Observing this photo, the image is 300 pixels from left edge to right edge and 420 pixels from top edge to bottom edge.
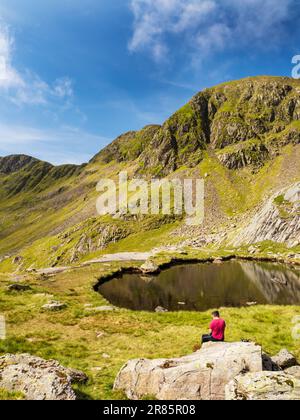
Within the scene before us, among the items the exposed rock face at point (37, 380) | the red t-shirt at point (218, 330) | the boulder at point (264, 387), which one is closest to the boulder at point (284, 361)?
the red t-shirt at point (218, 330)

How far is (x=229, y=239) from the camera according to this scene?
351 ft

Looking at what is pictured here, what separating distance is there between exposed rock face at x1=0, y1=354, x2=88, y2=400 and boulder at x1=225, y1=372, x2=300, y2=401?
6.80m

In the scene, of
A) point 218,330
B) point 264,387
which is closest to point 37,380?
point 264,387

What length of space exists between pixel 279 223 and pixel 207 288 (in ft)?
158

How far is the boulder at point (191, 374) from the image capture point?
1394cm

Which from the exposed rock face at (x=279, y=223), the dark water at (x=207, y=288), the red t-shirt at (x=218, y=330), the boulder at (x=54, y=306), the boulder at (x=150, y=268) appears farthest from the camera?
the exposed rock face at (x=279, y=223)

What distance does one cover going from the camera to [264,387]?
12391mm

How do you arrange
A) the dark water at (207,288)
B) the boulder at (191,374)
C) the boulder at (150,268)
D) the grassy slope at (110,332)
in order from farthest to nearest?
1. the boulder at (150,268)
2. the dark water at (207,288)
3. the grassy slope at (110,332)
4. the boulder at (191,374)

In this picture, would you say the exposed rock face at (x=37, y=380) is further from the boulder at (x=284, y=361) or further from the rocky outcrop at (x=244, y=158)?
the rocky outcrop at (x=244, y=158)

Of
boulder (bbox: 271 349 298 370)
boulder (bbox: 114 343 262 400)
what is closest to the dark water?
boulder (bbox: 271 349 298 370)

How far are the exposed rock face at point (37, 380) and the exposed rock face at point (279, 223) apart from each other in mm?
84416

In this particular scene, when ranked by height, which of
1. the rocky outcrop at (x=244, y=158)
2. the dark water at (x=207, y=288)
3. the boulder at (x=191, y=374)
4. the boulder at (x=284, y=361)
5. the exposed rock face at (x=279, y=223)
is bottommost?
the dark water at (x=207, y=288)

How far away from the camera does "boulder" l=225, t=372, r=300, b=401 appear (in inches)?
469
